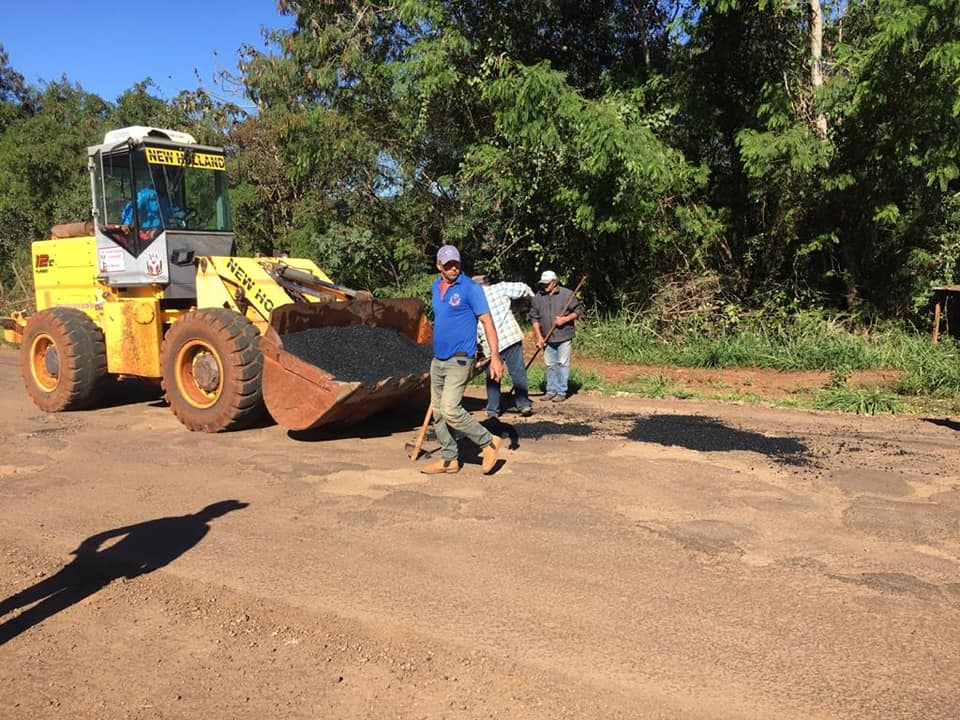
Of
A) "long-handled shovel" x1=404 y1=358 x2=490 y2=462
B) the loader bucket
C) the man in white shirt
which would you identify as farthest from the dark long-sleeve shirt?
"long-handled shovel" x1=404 y1=358 x2=490 y2=462

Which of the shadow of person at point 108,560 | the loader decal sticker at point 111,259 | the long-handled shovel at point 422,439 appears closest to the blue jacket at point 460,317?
the long-handled shovel at point 422,439

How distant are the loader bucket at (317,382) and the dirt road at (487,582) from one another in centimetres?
40

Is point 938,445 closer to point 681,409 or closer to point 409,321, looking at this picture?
point 681,409

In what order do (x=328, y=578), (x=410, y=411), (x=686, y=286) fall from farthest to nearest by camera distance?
(x=686, y=286) → (x=410, y=411) → (x=328, y=578)

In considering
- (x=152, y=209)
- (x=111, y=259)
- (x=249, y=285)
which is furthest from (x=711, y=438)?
(x=111, y=259)

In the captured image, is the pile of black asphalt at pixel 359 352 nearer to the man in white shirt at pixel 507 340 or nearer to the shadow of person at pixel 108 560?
the man in white shirt at pixel 507 340

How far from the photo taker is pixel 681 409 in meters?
8.99

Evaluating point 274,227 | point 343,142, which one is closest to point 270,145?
point 274,227

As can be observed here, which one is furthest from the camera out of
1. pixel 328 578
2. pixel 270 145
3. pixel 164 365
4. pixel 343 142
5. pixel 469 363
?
pixel 270 145

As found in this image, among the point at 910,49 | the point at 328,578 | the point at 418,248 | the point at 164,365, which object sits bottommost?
the point at 328,578

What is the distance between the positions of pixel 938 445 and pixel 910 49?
210 inches

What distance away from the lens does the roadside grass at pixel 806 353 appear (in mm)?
9164

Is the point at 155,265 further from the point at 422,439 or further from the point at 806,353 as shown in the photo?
the point at 806,353

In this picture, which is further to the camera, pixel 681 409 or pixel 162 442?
pixel 681 409
